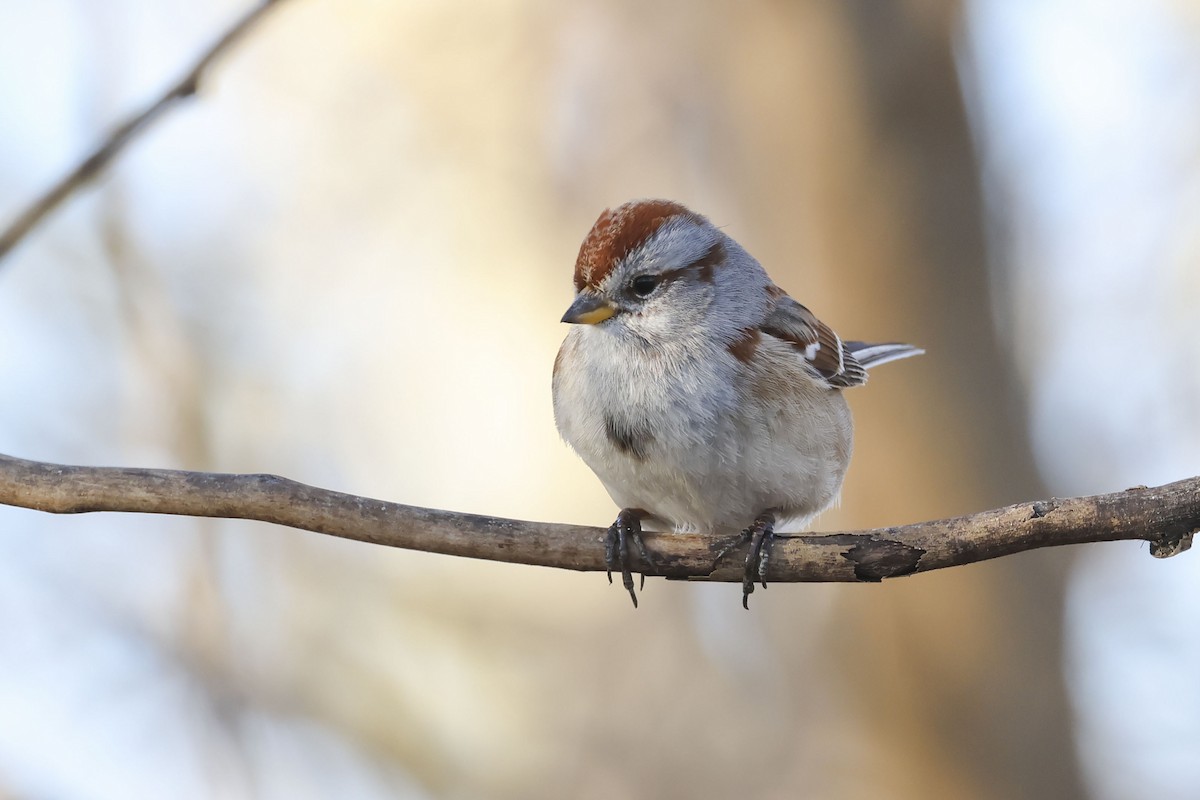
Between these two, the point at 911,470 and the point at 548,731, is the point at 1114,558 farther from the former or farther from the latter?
the point at 548,731

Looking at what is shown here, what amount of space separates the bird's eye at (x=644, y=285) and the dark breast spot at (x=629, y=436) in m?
0.52

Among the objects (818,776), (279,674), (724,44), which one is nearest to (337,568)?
(279,674)

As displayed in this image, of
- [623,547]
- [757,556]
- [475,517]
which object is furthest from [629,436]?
[475,517]

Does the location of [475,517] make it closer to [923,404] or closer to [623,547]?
[623,547]

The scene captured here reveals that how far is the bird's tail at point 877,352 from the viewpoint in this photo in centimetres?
497

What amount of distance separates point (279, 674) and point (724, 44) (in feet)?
15.4

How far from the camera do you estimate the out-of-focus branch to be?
245cm

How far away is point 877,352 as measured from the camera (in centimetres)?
505

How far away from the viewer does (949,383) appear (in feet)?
18.9

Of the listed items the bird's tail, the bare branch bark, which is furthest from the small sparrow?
the bird's tail

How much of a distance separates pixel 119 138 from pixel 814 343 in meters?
2.76

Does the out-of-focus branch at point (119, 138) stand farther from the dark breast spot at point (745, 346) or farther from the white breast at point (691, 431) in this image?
the dark breast spot at point (745, 346)

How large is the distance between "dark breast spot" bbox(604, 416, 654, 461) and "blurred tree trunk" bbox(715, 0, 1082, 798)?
2.35 meters

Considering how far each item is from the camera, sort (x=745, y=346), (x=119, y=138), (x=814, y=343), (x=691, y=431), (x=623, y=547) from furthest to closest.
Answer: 1. (x=814, y=343)
2. (x=745, y=346)
3. (x=691, y=431)
4. (x=623, y=547)
5. (x=119, y=138)
